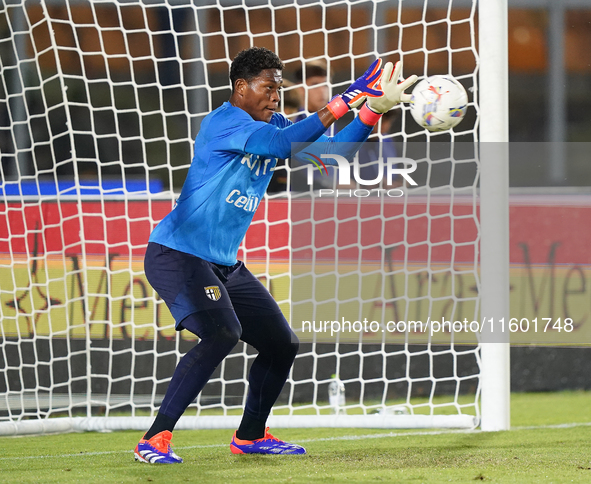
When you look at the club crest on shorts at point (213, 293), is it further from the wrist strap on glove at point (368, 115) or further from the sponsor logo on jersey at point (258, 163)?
the wrist strap on glove at point (368, 115)

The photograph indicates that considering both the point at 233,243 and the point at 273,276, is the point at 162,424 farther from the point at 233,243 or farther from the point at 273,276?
the point at 273,276

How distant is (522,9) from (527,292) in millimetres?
3216

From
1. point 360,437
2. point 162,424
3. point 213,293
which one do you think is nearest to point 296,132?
point 213,293

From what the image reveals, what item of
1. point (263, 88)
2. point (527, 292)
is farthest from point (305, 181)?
point (263, 88)

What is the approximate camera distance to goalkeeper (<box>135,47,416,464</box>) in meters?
3.15

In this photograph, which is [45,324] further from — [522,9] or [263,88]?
[522,9]

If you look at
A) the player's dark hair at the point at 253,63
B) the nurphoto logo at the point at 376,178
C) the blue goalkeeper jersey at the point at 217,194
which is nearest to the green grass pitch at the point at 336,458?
the blue goalkeeper jersey at the point at 217,194

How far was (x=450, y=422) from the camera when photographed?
4402 millimetres

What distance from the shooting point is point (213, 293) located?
3168 mm

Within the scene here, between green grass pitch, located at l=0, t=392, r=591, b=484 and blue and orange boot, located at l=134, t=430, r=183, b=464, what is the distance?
0.06 meters

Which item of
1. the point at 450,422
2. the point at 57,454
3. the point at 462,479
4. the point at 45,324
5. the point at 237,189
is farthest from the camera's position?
the point at 45,324

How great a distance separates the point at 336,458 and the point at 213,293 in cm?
86

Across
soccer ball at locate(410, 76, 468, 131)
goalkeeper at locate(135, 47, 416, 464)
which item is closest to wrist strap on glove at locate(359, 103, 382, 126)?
goalkeeper at locate(135, 47, 416, 464)

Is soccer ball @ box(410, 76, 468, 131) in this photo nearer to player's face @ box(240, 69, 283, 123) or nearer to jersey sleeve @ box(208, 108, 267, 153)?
player's face @ box(240, 69, 283, 123)
